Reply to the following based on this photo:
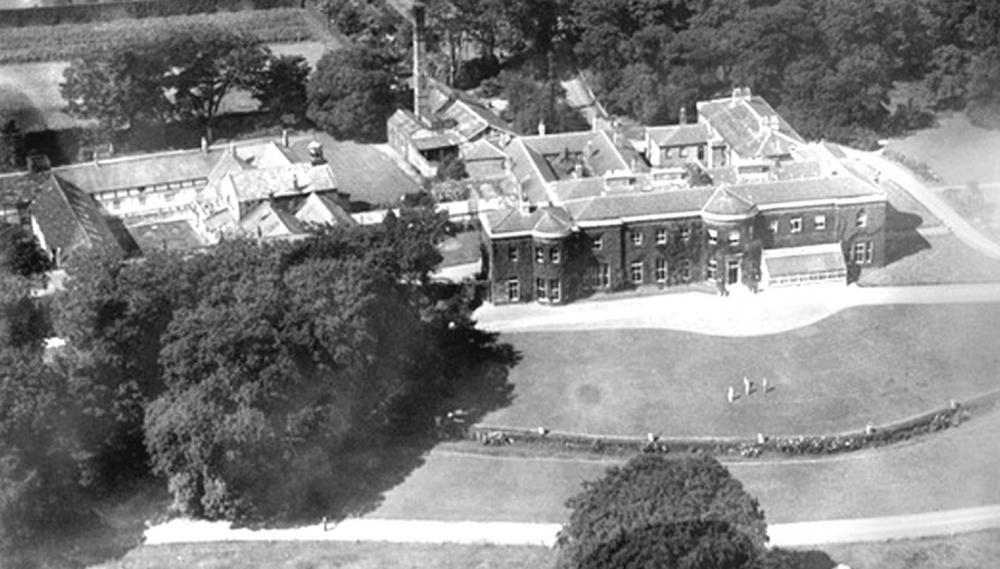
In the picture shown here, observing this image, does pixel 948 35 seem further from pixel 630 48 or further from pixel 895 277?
pixel 895 277

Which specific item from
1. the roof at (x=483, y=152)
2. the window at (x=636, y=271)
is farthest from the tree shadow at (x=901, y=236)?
the roof at (x=483, y=152)

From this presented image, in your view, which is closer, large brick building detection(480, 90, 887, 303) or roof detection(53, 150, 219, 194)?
large brick building detection(480, 90, 887, 303)

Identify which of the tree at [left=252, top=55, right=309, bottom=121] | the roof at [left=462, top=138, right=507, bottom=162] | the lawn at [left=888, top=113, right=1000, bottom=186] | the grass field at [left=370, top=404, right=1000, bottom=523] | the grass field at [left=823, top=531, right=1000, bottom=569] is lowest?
the grass field at [left=823, top=531, right=1000, bottom=569]

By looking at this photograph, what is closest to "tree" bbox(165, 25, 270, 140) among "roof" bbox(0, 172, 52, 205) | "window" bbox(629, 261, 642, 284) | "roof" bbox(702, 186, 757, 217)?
"roof" bbox(0, 172, 52, 205)

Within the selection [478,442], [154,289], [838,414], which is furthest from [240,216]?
[838,414]

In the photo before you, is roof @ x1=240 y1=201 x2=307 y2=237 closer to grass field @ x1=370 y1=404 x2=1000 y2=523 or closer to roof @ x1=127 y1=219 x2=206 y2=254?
roof @ x1=127 y1=219 x2=206 y2=254

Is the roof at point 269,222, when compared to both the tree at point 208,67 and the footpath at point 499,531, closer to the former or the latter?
the footpath at point 499,531
